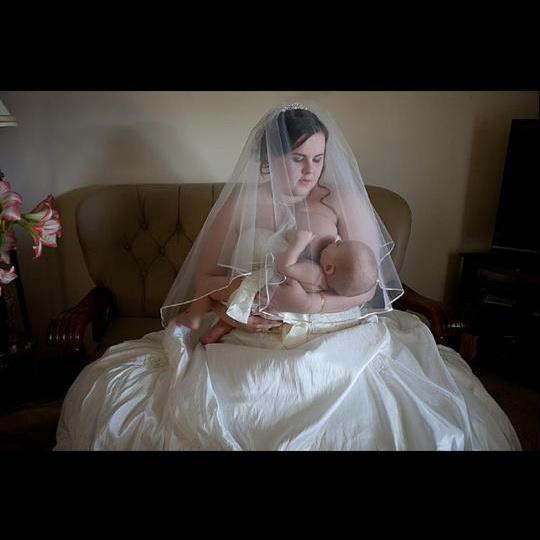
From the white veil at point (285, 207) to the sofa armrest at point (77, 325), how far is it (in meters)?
0.38

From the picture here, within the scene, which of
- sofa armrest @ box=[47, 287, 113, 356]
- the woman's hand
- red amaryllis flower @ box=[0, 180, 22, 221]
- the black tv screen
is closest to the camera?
red amaryllis flower @ box=[0, 180, 22, 221]

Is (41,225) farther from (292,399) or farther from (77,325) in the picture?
(292,399)

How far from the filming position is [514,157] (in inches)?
54.4

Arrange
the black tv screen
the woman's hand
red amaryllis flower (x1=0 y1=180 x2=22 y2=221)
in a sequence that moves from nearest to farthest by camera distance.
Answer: red amaryllis flower (x1=0 y1=180 x2=22 y2=221) → the woman's hand → the black tv screen

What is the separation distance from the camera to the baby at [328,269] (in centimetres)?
79

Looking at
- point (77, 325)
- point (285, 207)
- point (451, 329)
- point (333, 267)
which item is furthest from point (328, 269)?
point (77, 325)

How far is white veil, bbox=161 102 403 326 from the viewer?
847 millimetres

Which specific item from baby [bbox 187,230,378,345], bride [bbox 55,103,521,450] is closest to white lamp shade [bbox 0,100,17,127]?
bride [bbox 55,103,521,450]

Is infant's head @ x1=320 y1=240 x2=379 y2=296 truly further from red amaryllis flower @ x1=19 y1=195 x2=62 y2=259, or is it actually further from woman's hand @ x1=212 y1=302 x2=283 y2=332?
red amaryllis flower @ x1=19 y1=195 x2=62 y2=259

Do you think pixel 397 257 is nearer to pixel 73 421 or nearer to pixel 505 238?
pixel 505 238

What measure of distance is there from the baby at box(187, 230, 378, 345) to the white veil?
24 millimetres

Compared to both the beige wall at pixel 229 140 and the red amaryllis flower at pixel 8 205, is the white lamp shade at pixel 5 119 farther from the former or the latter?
the red amaryllis flower at pixel 8 205

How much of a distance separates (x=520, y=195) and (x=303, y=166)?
3.31 ft

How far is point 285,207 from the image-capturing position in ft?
2.86
